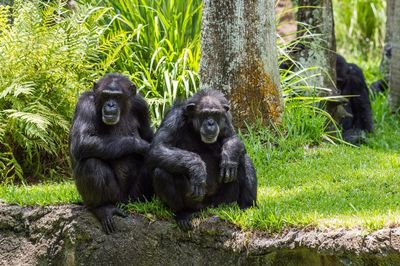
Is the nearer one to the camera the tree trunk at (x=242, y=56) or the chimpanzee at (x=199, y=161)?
the chimpanzee at (x=199, y=161)

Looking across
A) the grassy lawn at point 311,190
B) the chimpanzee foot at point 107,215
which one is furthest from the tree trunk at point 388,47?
the chimpanzee foot at point 107,215

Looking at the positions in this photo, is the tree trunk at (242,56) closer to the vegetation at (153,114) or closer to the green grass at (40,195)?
the vegetation at (153,114)

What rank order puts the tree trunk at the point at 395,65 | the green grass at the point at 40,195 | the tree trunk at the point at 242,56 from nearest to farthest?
the green grass at the point at 40,195 → the tree trunk at the point at 242,56 → the tree trunk at the point at 395,65

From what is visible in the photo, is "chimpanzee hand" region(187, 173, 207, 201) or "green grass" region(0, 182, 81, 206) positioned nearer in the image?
"chimpanzee hand" region(187, 173, 207, 201)

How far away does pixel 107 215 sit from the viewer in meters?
7.68

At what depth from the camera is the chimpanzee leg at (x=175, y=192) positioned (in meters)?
7.54

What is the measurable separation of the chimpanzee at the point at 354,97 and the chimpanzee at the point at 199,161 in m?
5.38

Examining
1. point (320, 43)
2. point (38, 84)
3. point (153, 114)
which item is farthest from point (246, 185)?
point (320, 43)

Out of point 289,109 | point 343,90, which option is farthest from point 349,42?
point 289,109

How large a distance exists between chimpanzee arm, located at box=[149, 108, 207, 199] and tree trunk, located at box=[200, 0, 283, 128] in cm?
281

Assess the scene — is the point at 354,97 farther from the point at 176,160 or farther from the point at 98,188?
the point at 98,188

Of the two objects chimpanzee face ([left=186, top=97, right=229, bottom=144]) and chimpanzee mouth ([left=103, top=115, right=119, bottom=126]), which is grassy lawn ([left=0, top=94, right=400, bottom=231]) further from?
chimpanzee mouth ([left=103, top=115, right=119, bottom=126])

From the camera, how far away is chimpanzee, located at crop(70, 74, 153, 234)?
7.68 meters

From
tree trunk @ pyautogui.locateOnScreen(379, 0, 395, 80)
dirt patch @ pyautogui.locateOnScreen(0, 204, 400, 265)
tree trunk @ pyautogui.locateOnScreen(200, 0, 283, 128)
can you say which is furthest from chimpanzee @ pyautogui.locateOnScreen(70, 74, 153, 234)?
tree trunk @ pyautogui.locateOnScreen(379, 0, 395, 80)
